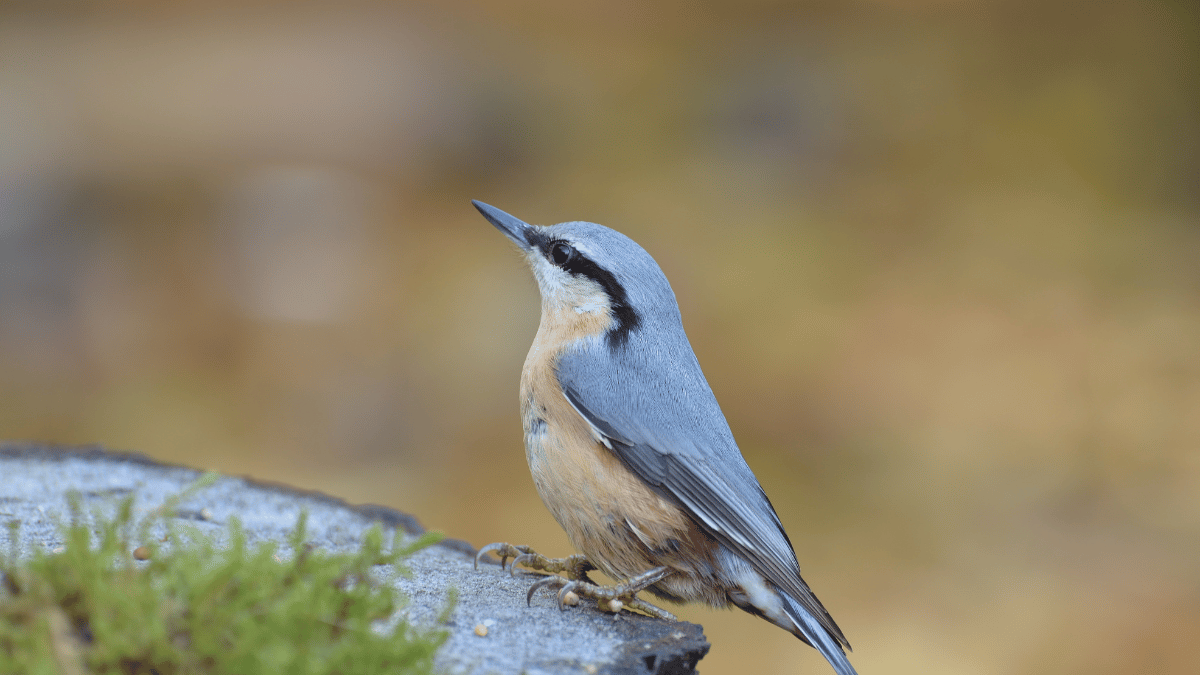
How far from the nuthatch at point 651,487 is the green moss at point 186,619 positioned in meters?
0.75

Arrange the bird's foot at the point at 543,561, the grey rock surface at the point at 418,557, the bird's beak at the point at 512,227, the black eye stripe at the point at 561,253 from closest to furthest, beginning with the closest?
1. the grey rock surface at the point at 418,557
2. the bird's foot at the point at 543,561
3. the black eye stripe at the point at 561,253
4. the bird's beak at the point at 512,227

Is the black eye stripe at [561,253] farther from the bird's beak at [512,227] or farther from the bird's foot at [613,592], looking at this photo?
the bird's foot at [613,592]

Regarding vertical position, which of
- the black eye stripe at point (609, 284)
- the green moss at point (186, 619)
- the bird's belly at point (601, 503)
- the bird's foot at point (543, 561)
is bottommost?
the green moss at point (186, 619)

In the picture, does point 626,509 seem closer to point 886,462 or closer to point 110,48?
point 886,462

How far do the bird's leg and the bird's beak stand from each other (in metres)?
1.17

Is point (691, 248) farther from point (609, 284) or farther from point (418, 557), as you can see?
point (418, 557)

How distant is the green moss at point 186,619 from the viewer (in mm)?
1335

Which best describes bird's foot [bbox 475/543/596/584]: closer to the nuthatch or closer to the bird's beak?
the nuthatch

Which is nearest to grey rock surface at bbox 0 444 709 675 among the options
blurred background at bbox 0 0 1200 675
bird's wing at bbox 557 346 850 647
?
bird's wing at bbox 557 346 850 647

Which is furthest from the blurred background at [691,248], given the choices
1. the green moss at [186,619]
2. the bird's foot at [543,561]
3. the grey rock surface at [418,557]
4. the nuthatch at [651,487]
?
the green moss at [186,619]

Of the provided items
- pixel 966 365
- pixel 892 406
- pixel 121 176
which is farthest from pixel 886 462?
pixel 121 176

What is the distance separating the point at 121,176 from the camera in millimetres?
7094

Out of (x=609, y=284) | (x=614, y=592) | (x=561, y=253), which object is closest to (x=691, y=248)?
(x=561, y=253)

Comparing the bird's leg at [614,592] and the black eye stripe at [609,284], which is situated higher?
the black eye stripe at [609,284]
